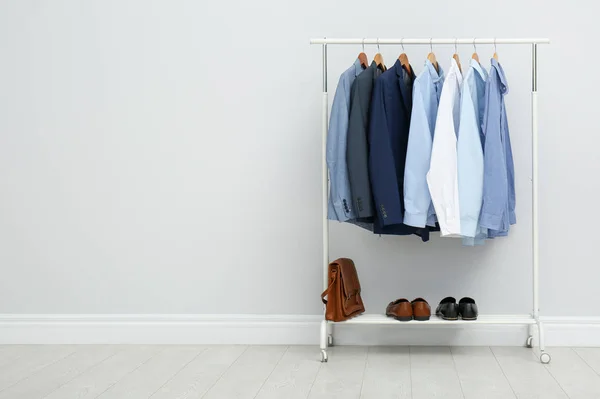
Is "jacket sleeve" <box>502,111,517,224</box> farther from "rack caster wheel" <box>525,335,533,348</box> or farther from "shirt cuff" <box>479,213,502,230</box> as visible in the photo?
"rack caster wheel" <box>525,335,533,348</box>

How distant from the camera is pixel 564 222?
12.3ft

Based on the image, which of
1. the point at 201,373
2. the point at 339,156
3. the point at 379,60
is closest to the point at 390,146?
the point at 339,156

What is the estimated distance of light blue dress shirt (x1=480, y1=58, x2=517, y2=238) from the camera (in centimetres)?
331

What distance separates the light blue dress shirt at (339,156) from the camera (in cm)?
343

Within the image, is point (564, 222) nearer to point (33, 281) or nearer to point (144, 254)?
point (144, 254)

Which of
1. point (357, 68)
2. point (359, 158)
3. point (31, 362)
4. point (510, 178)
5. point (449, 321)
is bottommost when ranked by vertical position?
point (31, 362)

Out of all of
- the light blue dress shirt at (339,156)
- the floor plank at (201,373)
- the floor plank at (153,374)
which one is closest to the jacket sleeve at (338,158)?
the light blue dress shirt at (339,156)

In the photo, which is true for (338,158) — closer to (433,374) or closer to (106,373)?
(433,374)

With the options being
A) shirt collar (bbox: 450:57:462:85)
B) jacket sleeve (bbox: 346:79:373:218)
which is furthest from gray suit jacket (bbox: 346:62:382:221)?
shirt collar (bbox: 450:57:462:85)

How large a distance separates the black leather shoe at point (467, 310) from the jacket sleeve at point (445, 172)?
1.33 ft

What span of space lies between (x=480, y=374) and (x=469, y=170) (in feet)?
2.99

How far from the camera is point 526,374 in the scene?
3174mm

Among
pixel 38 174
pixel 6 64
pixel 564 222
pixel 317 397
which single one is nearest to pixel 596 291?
pixel 564 222

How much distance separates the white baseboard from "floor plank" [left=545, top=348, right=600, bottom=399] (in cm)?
16
